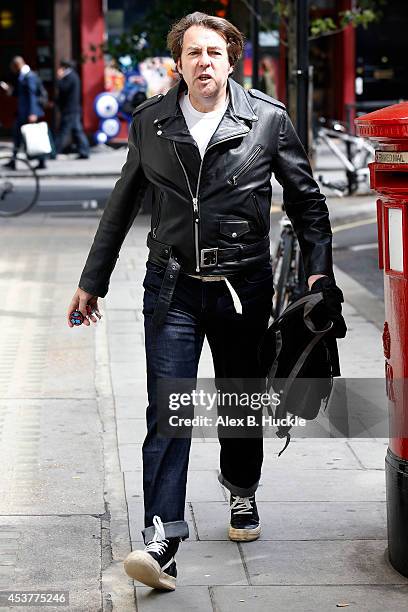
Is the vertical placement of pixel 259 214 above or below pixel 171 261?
above

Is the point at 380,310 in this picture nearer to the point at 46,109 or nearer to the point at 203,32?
the point at 203,32

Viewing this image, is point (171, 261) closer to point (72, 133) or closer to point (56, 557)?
point (56, 557)

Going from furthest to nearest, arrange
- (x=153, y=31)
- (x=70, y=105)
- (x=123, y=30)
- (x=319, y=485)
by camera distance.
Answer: (x=123, y=30) < (x=70, y=105) < (x=153, y=31) < (x=319, y=485)

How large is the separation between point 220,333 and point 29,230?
1081cm

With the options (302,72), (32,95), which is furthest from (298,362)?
(32,95)

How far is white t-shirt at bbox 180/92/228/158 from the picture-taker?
185 inches

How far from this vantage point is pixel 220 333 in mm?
4848

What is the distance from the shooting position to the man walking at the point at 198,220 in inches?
183

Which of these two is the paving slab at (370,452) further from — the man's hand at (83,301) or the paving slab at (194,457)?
the man's hand at (83,301)

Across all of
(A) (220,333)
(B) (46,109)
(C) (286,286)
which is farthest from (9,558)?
(B) (46,109)

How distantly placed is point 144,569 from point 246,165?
1382 millimetres

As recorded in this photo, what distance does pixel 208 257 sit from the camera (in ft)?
15.3

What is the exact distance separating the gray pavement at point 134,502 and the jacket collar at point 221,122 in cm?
150

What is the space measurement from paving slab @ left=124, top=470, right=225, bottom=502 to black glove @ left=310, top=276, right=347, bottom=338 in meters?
1.20
